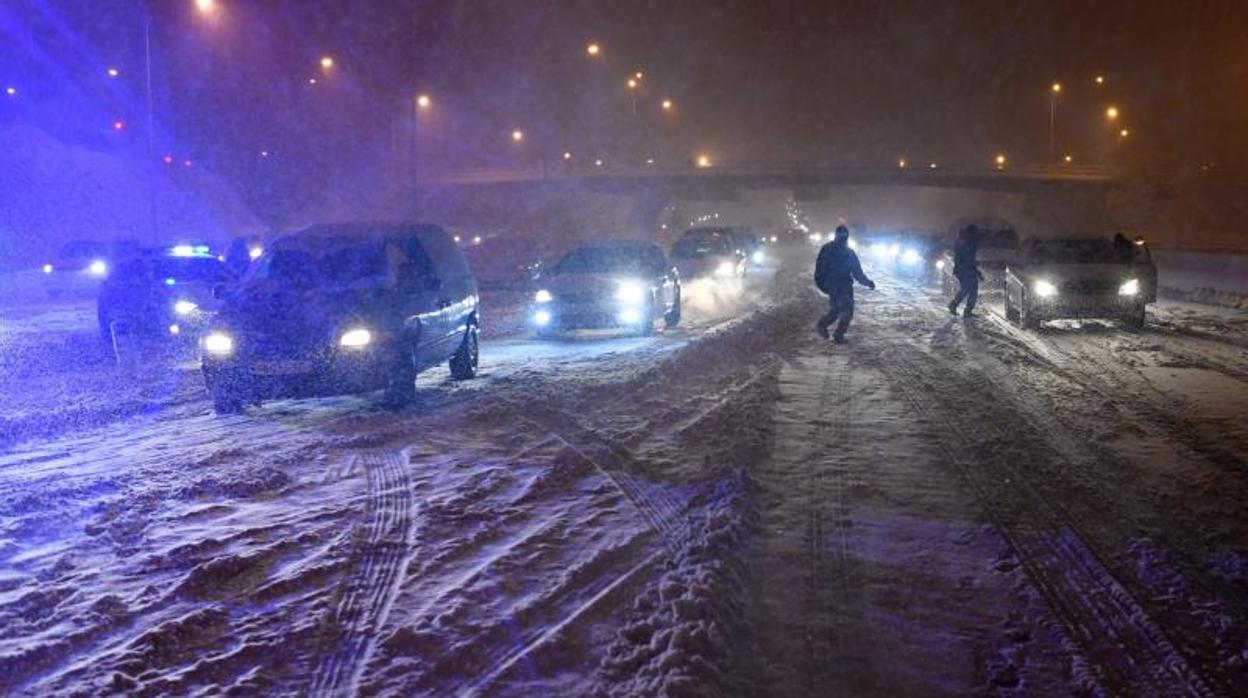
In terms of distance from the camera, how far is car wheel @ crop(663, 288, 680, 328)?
19.7 metres

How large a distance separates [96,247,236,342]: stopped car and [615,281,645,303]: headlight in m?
6.40

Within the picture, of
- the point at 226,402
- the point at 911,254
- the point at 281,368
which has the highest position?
the point at 281,368

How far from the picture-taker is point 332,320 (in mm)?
10641

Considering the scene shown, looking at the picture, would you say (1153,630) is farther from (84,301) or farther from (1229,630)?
(84,301)

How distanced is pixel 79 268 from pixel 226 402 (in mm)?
32991

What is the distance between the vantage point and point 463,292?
13.6 meters

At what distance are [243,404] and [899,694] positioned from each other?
8390 millimetres

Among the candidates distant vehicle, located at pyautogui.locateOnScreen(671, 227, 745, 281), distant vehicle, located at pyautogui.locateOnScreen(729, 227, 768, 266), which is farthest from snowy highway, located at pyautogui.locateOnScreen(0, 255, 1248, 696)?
distant vehicle, located at pyautogui.locateOnScreen(729, 227, 768, 266)

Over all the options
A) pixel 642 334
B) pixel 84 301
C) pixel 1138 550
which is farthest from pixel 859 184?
pixel 1138 550

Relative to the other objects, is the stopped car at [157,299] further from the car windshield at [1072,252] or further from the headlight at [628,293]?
the car windshield at [1072,252]

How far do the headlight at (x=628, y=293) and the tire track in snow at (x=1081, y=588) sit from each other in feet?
30.7

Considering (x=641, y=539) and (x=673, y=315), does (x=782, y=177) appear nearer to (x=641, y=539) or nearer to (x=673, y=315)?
(x=673, y=315)

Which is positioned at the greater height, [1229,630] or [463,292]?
[463,292]

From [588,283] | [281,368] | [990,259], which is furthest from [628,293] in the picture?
[990,259]
